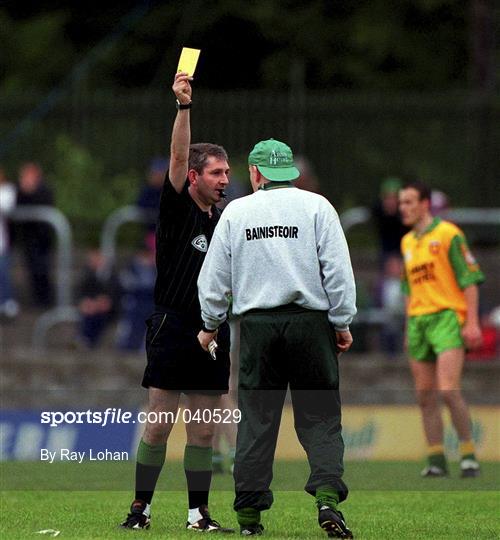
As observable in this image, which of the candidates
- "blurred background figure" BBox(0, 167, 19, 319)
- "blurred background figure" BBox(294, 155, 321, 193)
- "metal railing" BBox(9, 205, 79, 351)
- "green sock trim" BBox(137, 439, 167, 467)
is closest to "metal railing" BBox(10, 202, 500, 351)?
"metal railing" BBox(9, 205, 79, 351)

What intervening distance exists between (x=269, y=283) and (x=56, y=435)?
12.2 ft

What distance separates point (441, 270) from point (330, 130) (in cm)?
619

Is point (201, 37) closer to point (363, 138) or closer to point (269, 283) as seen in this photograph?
point (363, 138)

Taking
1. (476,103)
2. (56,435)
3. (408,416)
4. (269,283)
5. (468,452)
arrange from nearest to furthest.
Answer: (269,283) → (56,435) → (468,452) → (408,416) → (476,103)

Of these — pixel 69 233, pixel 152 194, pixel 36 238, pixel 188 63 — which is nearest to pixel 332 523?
pixel 188 63

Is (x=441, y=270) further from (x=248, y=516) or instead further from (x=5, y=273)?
(x=5, y=273)

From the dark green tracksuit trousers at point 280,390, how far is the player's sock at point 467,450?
4.31 m

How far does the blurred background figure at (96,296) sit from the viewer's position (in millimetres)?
18453

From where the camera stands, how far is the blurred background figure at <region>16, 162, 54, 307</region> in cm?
1862

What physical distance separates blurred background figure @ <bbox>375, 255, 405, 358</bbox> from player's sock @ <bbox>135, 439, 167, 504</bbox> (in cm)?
871

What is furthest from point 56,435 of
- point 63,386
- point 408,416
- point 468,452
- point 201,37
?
point 201,37

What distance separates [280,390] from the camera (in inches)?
364

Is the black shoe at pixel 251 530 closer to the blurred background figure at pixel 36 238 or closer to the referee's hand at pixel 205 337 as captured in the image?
the referee's hand at pixel 205 337

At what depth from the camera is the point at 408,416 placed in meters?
16.4
